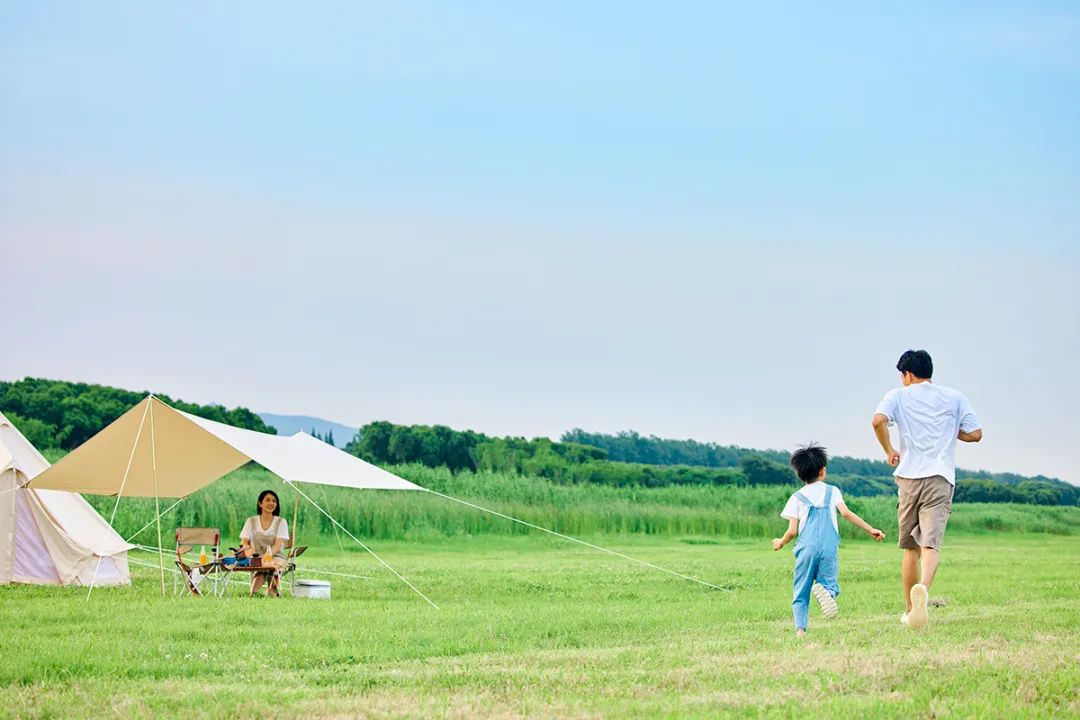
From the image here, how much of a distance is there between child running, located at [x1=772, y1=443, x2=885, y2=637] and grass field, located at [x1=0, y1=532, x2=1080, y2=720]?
9.9 inches

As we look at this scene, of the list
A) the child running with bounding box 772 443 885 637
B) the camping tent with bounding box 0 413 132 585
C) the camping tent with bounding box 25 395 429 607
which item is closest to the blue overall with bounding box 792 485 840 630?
the child running with bounding box 772 443 885 637

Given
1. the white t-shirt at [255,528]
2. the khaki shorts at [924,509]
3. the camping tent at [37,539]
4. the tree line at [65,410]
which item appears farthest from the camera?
the tree line at [65,410]

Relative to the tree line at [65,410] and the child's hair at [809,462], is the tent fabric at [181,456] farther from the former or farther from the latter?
the tree line at [65,410]

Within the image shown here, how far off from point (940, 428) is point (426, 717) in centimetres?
441

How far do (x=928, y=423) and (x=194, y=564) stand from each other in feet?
25.8

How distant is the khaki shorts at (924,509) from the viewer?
816cm

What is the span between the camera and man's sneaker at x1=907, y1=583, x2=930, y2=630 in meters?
7.89

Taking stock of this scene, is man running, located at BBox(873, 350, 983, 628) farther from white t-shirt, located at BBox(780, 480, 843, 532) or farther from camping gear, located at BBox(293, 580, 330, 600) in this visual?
camping gear, located at BBox(293, 580, 330, 600)

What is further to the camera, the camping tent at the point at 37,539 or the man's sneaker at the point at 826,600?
the camping tent at the point at 37,539

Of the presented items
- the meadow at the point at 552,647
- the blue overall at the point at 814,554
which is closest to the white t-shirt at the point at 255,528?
the meadow at the point at 552,647

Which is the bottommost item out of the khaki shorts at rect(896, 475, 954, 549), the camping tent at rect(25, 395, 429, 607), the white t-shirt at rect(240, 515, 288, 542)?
the white t-shirt at rect(240, 515, 288, 542)

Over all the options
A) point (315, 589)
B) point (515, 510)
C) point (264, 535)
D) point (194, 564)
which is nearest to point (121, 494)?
point (194, 564)

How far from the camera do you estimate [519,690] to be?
6105 mm

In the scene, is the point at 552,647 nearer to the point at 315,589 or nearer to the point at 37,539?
the point at 315,589
